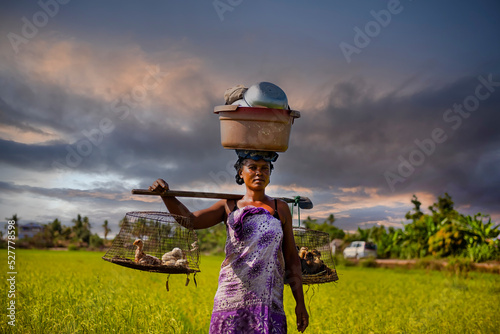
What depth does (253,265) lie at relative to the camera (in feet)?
10.7

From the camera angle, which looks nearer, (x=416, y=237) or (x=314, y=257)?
(x=314, y=257)

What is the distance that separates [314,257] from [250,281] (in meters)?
0.87

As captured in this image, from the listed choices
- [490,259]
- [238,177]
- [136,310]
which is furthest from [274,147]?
[490,259]

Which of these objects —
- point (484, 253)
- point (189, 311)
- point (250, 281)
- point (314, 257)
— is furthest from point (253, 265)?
point (484, 253)

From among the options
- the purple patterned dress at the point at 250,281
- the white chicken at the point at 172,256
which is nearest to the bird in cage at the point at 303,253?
the purple patterned dress at the point at 250,281

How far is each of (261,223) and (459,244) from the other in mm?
18678

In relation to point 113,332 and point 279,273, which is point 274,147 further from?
point 113,332

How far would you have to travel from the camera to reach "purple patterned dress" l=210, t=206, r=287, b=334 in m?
3.26

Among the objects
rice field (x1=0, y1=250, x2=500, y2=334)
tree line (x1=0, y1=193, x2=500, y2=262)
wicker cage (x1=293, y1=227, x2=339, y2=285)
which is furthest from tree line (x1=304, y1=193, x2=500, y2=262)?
wicker cage (x1=293, y1=227, x2=339, y2=285)

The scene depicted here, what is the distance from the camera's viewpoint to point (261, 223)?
3.35 meters

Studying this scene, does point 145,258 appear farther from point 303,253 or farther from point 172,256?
point 303,253

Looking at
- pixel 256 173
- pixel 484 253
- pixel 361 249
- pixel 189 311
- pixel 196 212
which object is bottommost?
pixel 189 311

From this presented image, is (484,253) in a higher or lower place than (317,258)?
higher

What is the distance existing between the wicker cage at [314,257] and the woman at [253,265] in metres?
0.38
